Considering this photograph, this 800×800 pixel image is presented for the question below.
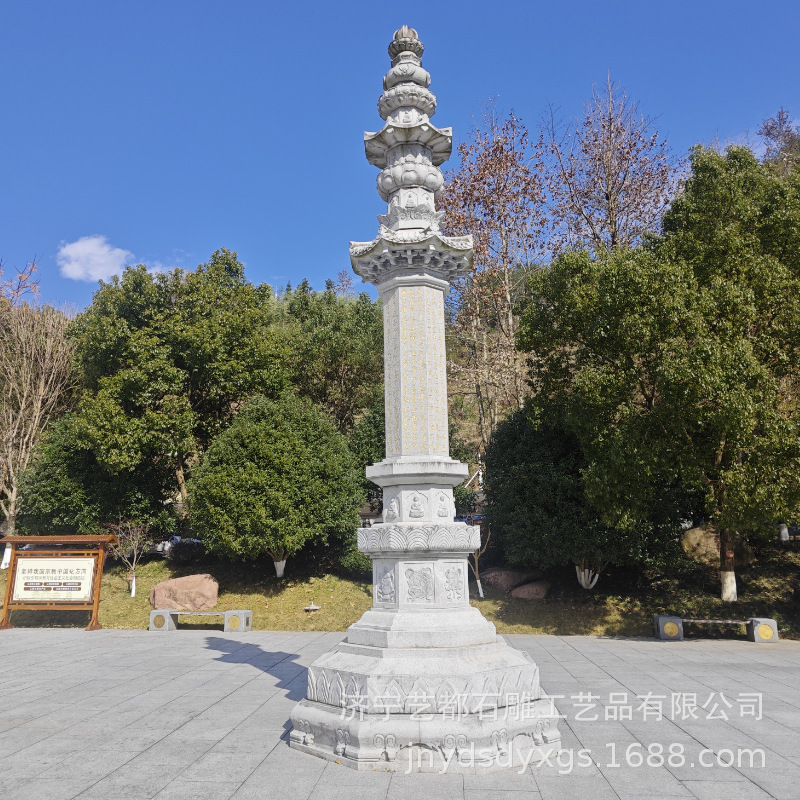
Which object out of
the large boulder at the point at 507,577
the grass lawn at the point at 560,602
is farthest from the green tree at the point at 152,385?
the large boulder at the point at 507,577

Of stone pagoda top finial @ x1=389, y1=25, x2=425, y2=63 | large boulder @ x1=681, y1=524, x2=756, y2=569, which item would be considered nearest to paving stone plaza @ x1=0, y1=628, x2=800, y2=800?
large boulder @ x1=681, y1=524, x2=756, y2=569

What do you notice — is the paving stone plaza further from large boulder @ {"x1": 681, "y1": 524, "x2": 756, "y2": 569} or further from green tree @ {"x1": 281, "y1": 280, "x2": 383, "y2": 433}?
green tree @ {"x1": 281, "y1": 280, "x2": 383, "y2": 433}

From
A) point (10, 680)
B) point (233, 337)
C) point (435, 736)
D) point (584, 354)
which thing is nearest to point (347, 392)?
point (233, 337)

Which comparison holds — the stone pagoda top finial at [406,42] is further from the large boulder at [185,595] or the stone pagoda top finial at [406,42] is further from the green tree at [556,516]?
the large boulder at [185,595]

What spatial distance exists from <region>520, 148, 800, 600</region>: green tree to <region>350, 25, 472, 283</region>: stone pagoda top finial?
249 inches

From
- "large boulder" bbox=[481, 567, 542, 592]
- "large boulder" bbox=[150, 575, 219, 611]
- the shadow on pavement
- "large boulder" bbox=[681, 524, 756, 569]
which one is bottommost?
the shadow on pavement

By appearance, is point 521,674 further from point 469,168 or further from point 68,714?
point 469,168

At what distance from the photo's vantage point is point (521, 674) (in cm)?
548

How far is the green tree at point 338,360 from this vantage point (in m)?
21.5

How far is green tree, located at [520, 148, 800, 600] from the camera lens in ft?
35.9

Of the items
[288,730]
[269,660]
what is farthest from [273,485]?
[288,730]

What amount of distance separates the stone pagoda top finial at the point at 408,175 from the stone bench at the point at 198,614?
383 inches

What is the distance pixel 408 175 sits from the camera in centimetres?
695

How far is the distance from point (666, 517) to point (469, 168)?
1333cm
